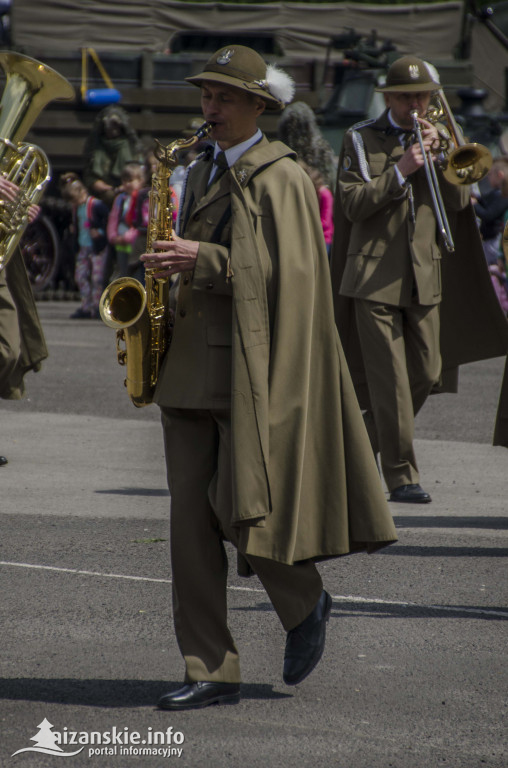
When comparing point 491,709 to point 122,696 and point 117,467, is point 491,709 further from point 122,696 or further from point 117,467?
point 117,467

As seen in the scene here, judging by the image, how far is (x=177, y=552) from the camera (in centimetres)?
424

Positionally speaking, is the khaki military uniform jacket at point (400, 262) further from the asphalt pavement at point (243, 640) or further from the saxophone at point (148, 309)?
the saxophone at point (148, 309)

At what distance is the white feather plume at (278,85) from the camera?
14.4 ft

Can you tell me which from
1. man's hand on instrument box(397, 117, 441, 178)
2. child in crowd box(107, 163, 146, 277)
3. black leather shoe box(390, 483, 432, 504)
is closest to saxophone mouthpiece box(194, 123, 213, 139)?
man's hand on instrument box(397, 117, 441, 178)

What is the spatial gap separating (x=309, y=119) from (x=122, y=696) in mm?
11546

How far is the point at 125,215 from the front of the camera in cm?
1644

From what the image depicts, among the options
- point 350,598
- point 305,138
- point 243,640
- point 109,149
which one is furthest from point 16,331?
point 109,149

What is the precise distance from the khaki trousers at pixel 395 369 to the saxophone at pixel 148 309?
2978mm

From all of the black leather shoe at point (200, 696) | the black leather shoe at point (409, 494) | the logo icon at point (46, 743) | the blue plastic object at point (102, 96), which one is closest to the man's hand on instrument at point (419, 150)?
the black leather shoe at point (409, 494)

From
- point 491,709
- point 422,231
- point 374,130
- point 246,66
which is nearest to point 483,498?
point 422,231

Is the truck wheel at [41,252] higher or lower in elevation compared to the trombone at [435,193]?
lower

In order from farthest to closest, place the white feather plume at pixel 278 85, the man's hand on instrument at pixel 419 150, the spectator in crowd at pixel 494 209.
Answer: the spectator in crowd at pixel 494 209, the man's hand on instrument at pixel 419 150, the white feather plume at pixel 278 85

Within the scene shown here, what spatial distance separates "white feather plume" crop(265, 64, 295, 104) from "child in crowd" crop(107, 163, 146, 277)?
37.0ft

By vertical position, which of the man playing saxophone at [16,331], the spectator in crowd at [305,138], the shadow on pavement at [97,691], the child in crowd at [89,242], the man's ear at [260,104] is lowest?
the child in crowd at [89,242]
